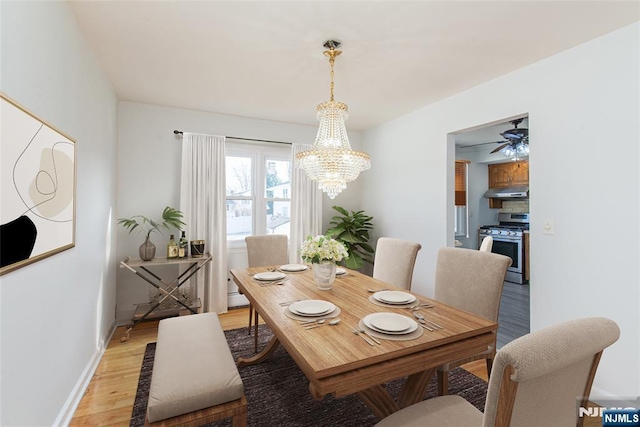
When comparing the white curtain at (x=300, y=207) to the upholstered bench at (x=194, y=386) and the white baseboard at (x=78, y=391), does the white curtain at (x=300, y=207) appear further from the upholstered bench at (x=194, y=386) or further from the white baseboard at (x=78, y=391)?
the upholstered bench at (x=194, y=386)

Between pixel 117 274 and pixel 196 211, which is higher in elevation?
pixel 196 211

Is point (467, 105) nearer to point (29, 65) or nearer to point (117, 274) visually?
point (29, 65)

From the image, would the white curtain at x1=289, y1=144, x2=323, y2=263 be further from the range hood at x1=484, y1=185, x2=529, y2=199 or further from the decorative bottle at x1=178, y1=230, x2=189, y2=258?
the range hood at x1=484, y1=185, x2=529, y2=199

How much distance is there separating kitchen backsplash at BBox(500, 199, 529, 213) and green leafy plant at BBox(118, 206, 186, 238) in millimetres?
6180

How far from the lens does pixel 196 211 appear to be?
11.9 ft

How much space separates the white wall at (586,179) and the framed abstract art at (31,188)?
333 cm

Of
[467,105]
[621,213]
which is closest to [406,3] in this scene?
[467,105]

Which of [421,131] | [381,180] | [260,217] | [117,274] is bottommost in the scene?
[117,274]

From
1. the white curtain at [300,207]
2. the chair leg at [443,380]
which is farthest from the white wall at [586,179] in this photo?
the white curtain at [300,207]

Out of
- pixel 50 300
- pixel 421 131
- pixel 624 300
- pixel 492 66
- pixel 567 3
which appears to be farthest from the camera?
pixel 421 131

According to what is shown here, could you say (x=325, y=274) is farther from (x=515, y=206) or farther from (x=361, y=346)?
(x=515, y=206)

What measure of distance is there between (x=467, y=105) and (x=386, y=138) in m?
1.33

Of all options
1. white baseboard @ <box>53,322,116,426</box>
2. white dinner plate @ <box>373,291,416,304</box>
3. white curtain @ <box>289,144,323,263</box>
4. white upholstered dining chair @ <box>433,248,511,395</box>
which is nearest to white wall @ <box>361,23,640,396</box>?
white upholstered dining chair @ <box>433,248,511,395</box>

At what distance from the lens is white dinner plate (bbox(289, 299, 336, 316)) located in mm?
1498
